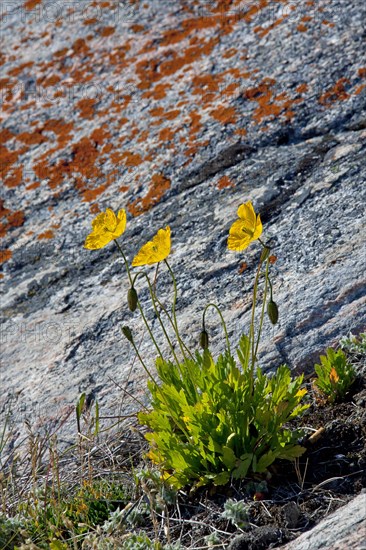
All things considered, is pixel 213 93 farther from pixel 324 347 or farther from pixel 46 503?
pixel 46 503

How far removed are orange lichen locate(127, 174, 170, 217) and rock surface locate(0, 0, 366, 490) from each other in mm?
11

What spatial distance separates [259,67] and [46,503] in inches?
111

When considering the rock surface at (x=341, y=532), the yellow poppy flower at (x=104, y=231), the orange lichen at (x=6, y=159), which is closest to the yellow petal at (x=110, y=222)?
the yellow poppy flower at (x=104, y=231)

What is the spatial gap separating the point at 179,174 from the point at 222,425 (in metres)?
1.84

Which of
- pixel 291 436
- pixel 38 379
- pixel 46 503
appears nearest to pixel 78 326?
pixel 38 379

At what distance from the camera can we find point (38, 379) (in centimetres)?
325

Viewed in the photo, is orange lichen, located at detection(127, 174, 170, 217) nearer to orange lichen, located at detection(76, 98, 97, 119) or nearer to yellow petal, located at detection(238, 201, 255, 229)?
orange lichen, located at detection(76, 98, 97, 119)

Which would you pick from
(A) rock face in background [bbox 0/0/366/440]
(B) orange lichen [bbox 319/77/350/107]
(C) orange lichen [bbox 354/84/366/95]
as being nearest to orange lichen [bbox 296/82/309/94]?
(A) rock face in background [bbox 0/0/366/440]

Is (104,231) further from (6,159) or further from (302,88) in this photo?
(6,159)

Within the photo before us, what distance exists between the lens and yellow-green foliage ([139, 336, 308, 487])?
2344 millimetres

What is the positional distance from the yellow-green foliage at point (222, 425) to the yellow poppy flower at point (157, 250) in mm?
395

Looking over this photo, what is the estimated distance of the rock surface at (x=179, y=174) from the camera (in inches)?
122

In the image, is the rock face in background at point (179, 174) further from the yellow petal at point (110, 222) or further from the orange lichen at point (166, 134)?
the yellow petal at point (110, 222)

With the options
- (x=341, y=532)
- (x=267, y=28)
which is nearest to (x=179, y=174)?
(x=267, y=28)
